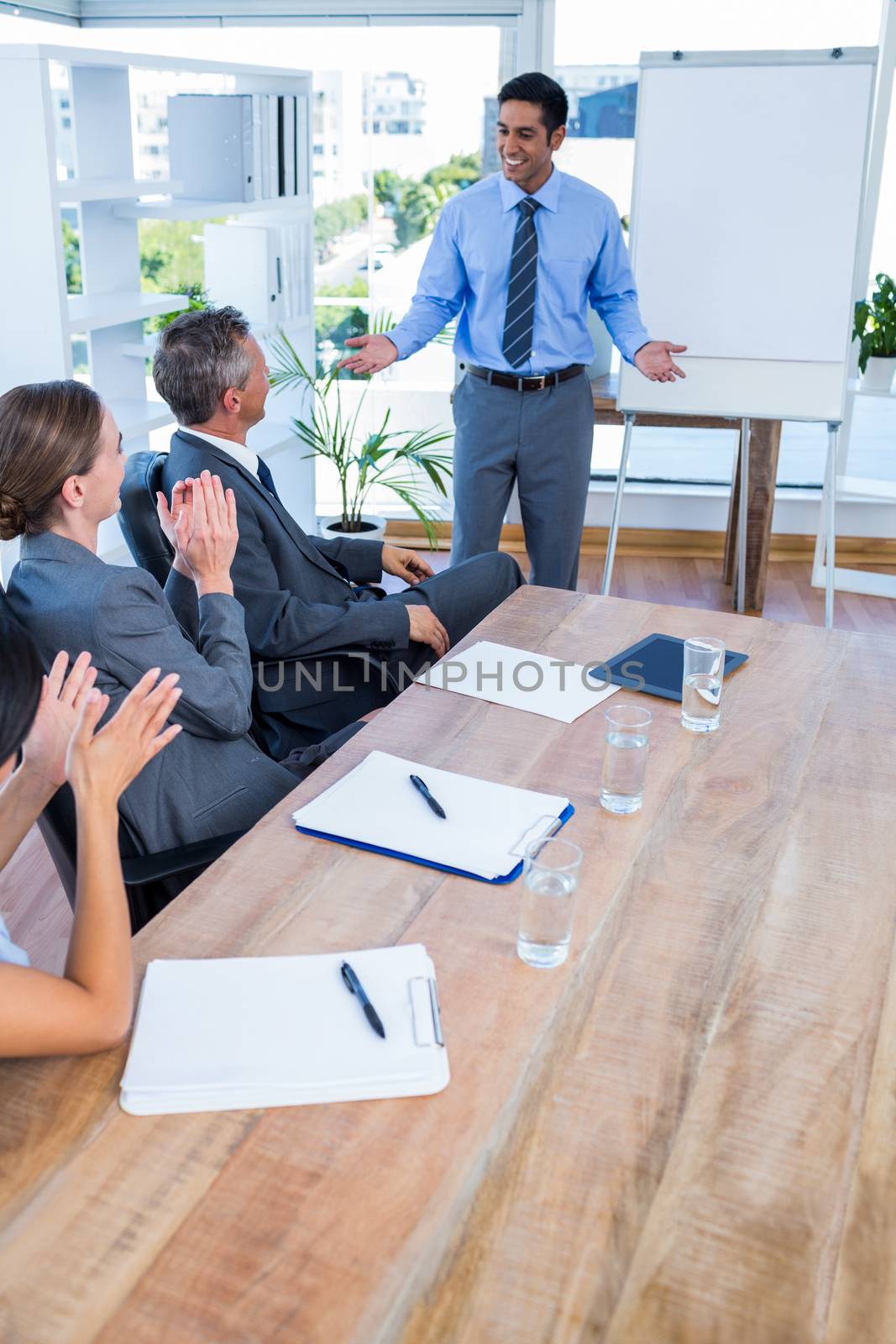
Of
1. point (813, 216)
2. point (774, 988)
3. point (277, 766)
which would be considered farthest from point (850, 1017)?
point (813, 216)

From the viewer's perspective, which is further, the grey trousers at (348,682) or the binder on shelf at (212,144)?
the binder on shelf at (212,144)

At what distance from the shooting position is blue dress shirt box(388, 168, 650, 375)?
3.61 metres

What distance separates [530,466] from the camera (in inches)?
146

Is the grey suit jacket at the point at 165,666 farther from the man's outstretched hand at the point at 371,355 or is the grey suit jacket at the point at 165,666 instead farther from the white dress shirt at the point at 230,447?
the man's outstretched hand at the point at 371,355

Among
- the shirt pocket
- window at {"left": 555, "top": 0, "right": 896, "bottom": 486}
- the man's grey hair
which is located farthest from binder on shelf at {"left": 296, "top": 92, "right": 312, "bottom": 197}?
the man's grey hair

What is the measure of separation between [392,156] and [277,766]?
365 centimetres

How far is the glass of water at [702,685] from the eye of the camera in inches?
75.3

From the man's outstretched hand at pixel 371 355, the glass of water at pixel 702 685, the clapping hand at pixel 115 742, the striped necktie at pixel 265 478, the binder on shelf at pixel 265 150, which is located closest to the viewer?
the clapping hand at pixel 115 742

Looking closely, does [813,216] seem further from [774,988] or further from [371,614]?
[774,988]

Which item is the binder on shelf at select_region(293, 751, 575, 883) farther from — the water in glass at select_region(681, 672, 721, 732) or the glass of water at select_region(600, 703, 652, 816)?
the water in glass at select_region(681, 672, 721, 732)

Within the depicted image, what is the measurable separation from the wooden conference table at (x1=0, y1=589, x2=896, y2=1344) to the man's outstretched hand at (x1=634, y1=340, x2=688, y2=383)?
86.5 inches

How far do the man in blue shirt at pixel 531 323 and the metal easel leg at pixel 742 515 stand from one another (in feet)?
2.73

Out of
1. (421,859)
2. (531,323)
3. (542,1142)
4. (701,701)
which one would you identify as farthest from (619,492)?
(542,1142)

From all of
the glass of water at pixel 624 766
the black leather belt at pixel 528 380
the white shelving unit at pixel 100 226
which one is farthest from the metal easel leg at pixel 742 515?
the glass of water at pixel 624 766
